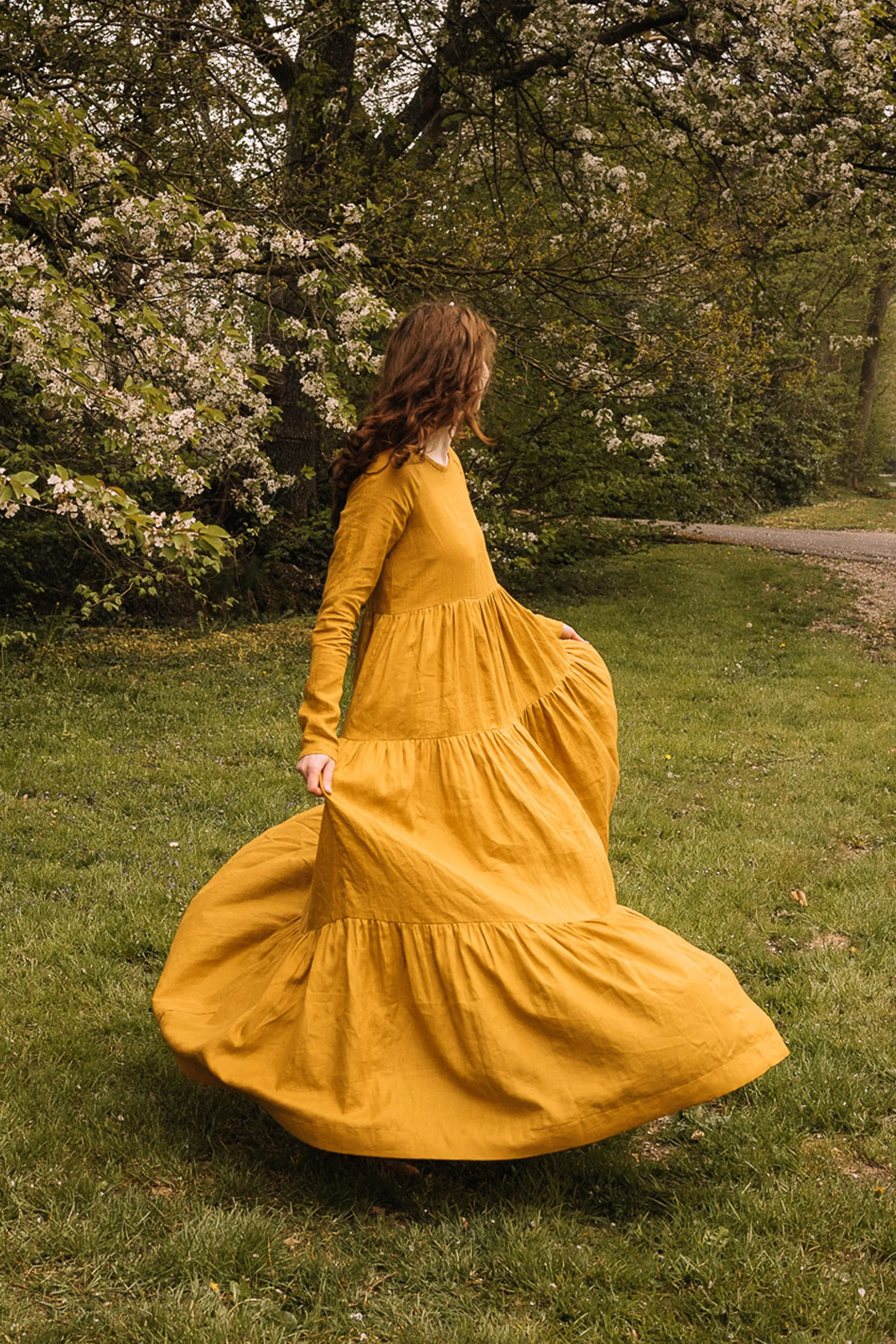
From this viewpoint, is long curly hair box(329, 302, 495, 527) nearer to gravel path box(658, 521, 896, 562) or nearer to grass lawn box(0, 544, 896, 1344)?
grass lawn box(0, 544, 896, 1344)

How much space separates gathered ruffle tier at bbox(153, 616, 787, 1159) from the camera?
2.48 metres

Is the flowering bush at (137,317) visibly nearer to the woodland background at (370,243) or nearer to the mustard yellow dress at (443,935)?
the woodland background at (370,243)

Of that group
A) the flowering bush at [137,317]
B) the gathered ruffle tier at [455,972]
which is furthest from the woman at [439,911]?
the flowering bush at [137,317]

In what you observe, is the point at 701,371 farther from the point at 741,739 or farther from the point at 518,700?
the point at 518,700

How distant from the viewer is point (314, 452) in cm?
1179

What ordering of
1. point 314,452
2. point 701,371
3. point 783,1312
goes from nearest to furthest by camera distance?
point 783,1312
point 701,371
point 314,452

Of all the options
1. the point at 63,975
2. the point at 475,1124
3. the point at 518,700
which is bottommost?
the point at 63,975

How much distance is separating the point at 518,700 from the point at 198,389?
4.43m

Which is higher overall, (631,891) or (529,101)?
(529,101)

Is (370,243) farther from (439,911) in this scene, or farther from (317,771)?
(439,911)

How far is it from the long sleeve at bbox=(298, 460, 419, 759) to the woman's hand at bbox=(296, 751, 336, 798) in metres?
0.02

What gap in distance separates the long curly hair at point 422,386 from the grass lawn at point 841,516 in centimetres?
2143

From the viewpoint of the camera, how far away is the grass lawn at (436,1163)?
2.38 metres

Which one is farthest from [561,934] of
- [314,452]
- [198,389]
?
[314,452]
